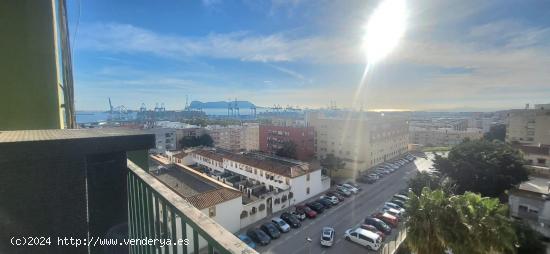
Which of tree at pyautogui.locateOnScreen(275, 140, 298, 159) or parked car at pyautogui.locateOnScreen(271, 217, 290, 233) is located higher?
tree at pyautogui.locateOnScreen(275, 140, 298, 159)

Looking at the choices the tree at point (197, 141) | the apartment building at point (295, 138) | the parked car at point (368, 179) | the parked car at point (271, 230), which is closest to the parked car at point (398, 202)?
the parked car at point (368, 179)

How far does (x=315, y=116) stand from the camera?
103ft

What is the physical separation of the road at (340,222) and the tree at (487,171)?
14.1 ft

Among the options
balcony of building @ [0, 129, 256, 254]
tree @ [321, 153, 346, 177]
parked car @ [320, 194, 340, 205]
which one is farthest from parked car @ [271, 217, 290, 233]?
balcony of building @ [0, 129, 256, 254]

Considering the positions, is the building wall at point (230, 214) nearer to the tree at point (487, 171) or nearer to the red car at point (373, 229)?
the red car at point (373, 229)

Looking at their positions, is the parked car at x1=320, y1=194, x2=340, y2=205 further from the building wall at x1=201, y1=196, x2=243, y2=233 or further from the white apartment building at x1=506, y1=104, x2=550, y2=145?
the white apartment building at x1=506, y1=104, x2=550, y2=145

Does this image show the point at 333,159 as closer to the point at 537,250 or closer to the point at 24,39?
the point at 537,250

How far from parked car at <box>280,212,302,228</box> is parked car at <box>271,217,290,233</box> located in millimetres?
398

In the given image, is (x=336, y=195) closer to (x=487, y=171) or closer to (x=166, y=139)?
(x=487, y=171)

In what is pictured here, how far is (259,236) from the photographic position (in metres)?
12.1

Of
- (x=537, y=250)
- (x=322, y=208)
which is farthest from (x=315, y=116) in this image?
(x=537, y=250)

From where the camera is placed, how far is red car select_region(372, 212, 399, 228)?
536 inches

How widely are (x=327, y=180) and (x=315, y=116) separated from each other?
43.2 feet

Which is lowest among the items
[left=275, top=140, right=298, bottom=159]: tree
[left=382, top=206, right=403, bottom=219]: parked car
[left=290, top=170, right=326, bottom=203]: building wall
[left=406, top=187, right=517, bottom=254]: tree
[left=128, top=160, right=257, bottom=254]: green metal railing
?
[left=382, top=206, right=403, bottom=219]: parked car
